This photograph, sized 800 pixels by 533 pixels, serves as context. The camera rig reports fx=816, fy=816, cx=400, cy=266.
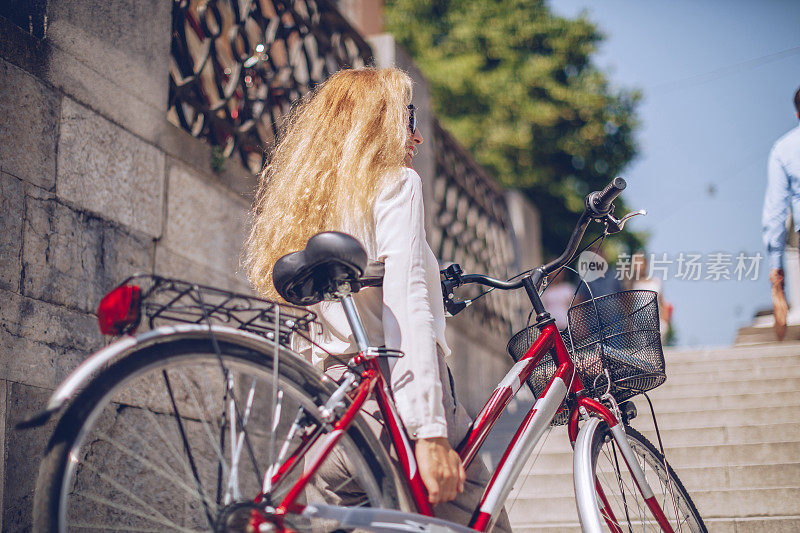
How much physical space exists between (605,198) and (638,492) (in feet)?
3.11

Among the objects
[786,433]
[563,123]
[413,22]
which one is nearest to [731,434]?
[786,433]

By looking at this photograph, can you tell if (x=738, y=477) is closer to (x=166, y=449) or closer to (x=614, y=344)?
(x=614, y=344)

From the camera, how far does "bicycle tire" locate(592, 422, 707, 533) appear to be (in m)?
2.54

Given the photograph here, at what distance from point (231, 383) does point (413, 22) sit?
19.3 metres

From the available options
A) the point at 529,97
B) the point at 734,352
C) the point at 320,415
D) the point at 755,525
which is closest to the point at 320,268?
the point at 320,415

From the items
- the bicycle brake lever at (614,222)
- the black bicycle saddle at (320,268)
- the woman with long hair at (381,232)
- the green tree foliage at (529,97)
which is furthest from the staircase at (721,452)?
the green tree foliage at (529,97)

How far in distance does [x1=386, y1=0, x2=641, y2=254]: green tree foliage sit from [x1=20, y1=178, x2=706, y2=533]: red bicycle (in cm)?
A: 1527

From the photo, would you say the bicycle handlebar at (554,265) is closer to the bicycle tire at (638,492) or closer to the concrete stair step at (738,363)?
the bicycle tire at (638,492)

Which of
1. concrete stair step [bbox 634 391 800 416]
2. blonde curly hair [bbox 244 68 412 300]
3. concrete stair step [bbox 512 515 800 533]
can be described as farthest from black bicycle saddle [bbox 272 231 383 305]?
concrete stair step [bbox 634 391 800 416]

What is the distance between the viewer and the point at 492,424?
7.22 ft

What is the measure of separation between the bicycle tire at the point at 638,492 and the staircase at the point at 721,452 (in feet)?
1.13

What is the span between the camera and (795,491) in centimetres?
372

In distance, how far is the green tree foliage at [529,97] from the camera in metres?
17.9

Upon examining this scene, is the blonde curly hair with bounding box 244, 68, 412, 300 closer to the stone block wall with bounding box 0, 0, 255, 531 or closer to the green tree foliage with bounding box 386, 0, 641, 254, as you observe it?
the stone block wall with bounding box 0, 0, 255, 531
